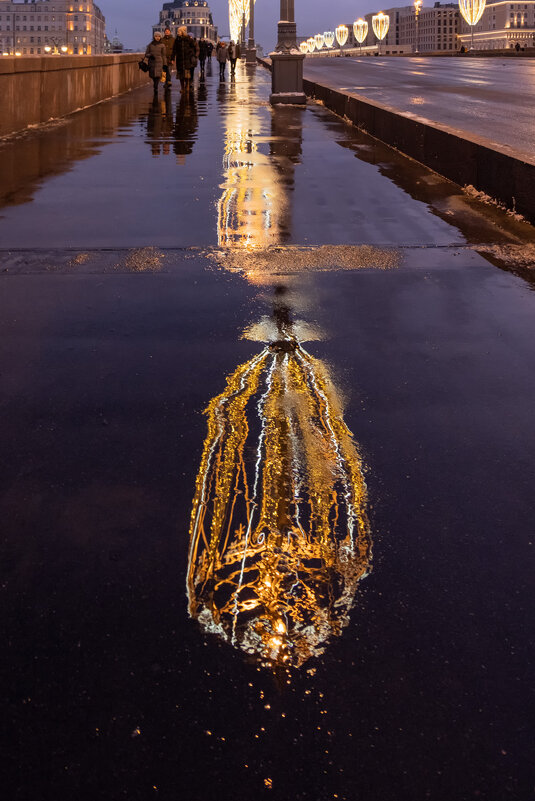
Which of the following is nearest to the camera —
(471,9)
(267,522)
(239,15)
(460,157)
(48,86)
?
(267,522)

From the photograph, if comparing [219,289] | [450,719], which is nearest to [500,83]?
[219,289]

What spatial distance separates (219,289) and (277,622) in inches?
161

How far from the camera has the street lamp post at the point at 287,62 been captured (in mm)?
24109

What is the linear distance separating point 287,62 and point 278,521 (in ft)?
77.8

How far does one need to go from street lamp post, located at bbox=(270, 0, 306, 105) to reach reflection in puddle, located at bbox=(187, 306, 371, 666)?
21.3m

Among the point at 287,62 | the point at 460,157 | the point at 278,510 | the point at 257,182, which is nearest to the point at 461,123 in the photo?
the point at 460,157

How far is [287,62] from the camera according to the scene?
24.9 metres

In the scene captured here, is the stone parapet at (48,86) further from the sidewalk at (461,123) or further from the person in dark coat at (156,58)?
the sidewalk at (461,123)

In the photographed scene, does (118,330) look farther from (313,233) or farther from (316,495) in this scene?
(313,233)

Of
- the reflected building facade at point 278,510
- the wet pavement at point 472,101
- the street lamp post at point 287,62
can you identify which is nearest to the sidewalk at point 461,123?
the wet pavement at point 472,101

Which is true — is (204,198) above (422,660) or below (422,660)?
above

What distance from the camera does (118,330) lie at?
5.47 metres

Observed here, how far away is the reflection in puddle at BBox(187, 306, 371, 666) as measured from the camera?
2617 millimetres

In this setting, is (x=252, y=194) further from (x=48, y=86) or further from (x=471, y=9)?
(x=471, y=9)
